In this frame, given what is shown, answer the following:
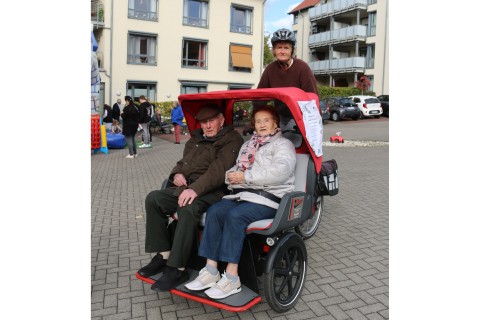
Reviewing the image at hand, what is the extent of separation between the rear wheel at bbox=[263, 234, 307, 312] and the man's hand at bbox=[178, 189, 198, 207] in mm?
862

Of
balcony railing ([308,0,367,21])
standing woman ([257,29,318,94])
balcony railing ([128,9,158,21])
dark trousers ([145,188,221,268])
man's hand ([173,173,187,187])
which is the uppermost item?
balcony railing ([308,0,367,21])

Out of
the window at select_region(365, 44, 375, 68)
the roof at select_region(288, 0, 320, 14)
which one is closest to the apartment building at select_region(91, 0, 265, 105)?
the window at select_region(365, 44, 375, 68)

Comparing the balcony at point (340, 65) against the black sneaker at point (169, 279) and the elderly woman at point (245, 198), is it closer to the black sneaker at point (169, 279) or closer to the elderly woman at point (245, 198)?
the elderly woman at point (245, 198)

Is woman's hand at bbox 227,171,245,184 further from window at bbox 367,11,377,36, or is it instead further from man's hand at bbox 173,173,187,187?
window at bbox 367,11,377,36

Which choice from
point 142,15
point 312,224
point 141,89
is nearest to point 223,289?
point 312,224

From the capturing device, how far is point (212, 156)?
4316 millimetres

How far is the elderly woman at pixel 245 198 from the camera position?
3.52 metres

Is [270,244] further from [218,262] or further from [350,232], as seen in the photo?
[350,232]

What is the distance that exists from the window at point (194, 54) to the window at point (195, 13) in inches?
50.7

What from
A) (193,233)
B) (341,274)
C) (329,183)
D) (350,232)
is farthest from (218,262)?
(350,232)

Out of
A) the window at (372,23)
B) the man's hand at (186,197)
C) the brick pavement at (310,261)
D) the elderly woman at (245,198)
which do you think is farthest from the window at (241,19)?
the man's hand at (186,197)

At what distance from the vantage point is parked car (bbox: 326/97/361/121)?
1163 inches

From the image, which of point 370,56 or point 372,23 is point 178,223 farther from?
point 372,23

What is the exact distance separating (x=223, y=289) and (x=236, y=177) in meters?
0.98
